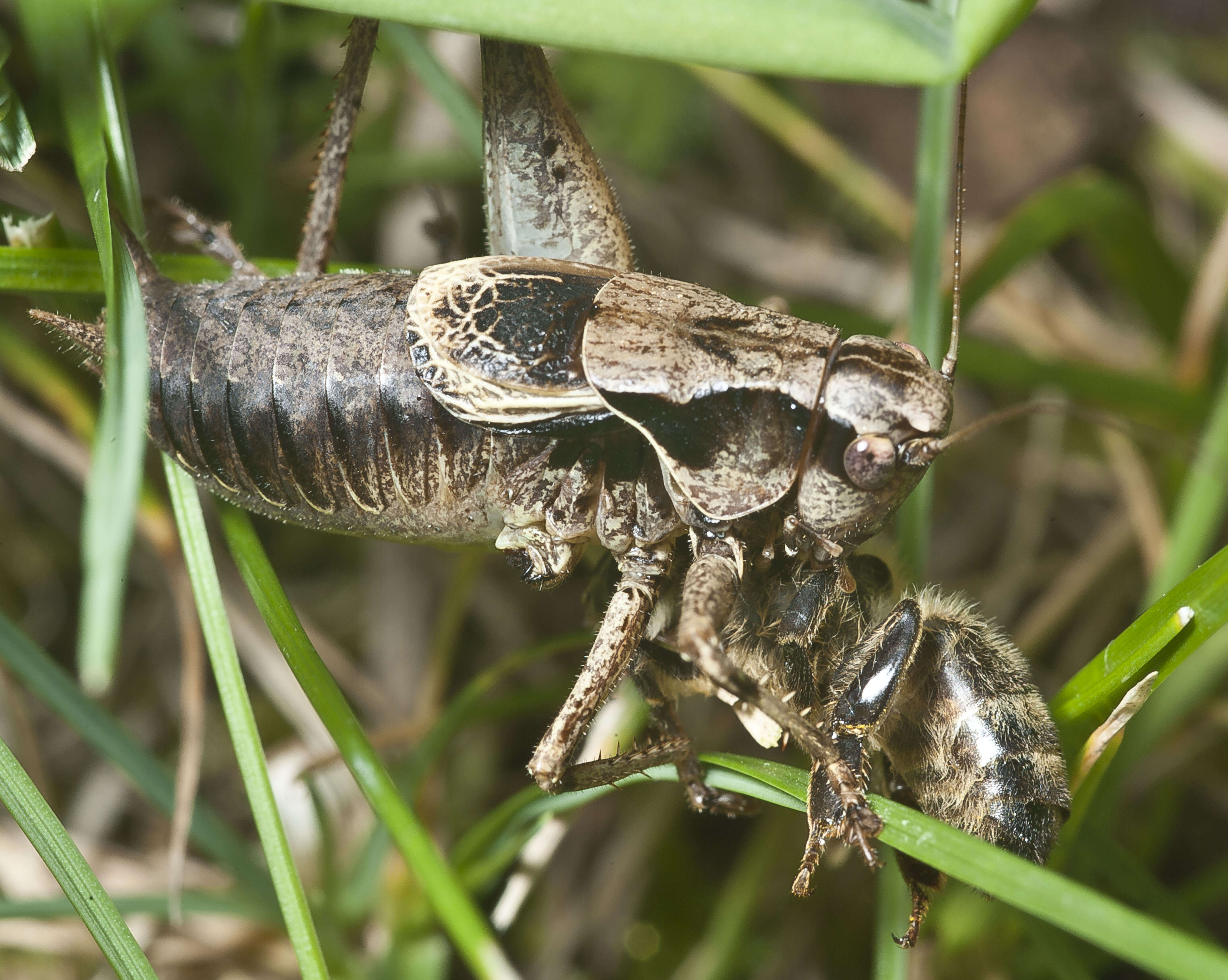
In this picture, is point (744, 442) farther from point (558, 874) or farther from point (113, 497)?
point (558, 874)

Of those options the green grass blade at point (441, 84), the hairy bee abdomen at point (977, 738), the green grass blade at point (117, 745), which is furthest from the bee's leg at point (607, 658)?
the green grass blade at point (441, 84)

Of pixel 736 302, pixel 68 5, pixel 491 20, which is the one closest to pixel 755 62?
pixel 491 20

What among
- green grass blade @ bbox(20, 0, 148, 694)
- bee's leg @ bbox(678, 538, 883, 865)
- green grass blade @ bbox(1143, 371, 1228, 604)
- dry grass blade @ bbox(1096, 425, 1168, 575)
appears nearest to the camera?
green grass blade @ bbox(20, 0, 148, 694)

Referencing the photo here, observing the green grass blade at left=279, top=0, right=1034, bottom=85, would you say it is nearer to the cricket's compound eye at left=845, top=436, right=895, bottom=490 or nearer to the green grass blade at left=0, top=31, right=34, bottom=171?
the cricket's compound eye at left=845, top=436, right=895, bottom=490

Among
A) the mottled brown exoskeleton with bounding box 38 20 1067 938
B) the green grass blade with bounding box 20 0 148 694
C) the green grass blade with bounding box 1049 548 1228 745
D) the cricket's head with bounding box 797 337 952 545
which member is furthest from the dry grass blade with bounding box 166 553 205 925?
the green grass blade with bounding box 1049 548 1228 745

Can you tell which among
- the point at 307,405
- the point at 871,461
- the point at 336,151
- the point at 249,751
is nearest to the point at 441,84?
the point at 336,151
